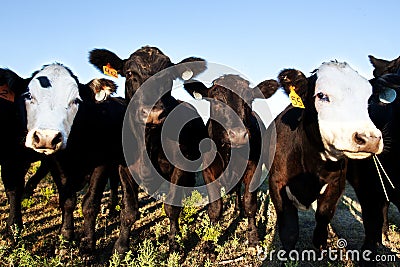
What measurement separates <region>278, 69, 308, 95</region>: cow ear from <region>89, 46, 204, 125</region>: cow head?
1.40 meters

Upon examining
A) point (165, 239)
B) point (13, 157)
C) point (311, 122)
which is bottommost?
point (165, 239)

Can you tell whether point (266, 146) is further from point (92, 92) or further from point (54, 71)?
point (54, 71)

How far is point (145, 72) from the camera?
18.0 ft

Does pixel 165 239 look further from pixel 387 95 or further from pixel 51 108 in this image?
pixel 387 95

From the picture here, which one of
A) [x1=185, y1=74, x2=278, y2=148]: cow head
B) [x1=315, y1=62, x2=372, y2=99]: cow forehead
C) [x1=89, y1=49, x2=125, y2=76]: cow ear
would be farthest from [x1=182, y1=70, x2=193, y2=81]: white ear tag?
[x1=315, y1=62, x2=372, y2=99]: cow forehead

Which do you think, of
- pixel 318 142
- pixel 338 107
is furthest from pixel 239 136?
pixel 338 107

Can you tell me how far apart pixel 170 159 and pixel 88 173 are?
108 cm

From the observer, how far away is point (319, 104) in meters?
4.54

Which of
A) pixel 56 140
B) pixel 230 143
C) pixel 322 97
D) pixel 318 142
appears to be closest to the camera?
pixel 56 140

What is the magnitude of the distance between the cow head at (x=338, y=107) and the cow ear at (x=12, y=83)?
307 centimetres

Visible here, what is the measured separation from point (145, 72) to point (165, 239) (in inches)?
90.5

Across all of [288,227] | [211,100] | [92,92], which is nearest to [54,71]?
[92,92]

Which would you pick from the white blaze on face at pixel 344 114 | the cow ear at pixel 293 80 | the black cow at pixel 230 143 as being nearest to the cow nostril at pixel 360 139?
the white blaze on face at pixel 344 114

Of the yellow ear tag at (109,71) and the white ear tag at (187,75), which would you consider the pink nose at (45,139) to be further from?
the white ear tag at (187,75)
